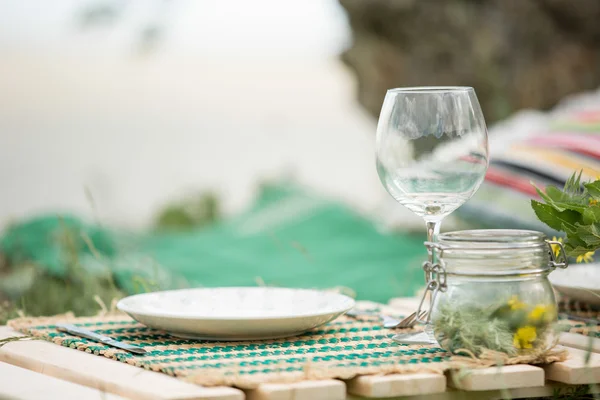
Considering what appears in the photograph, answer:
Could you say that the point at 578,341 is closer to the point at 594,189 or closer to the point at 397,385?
the point at 594,189

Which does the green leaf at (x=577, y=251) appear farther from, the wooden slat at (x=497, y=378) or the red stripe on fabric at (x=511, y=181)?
the red stripe on fabric at (x=511, y=181)

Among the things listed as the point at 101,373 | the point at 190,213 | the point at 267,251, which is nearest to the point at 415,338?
the point at 101,373

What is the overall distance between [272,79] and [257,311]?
441 centimetres

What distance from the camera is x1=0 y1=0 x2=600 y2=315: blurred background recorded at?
102 inches

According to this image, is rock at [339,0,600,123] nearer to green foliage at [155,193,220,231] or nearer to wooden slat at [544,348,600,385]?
green foliage at [155,193,220,231]

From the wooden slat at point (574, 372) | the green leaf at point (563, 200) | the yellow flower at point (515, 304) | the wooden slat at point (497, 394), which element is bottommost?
the wooden slat at point (497, 394)

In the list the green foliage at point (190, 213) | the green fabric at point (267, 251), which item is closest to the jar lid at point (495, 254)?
the green fabric at point (267, 251)

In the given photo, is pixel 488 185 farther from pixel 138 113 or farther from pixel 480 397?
pixel 138 113

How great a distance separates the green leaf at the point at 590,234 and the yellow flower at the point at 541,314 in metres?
0.13

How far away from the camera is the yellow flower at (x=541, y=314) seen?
3.08ft

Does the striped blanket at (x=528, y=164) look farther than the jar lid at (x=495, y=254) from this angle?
Yes

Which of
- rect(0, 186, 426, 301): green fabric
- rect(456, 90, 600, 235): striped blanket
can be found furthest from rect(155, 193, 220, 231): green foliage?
rect(456, 90, 600, 235): striped blanket

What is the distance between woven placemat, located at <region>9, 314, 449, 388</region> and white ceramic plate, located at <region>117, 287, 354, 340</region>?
0.02 m

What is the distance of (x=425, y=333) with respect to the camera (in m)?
1.12
